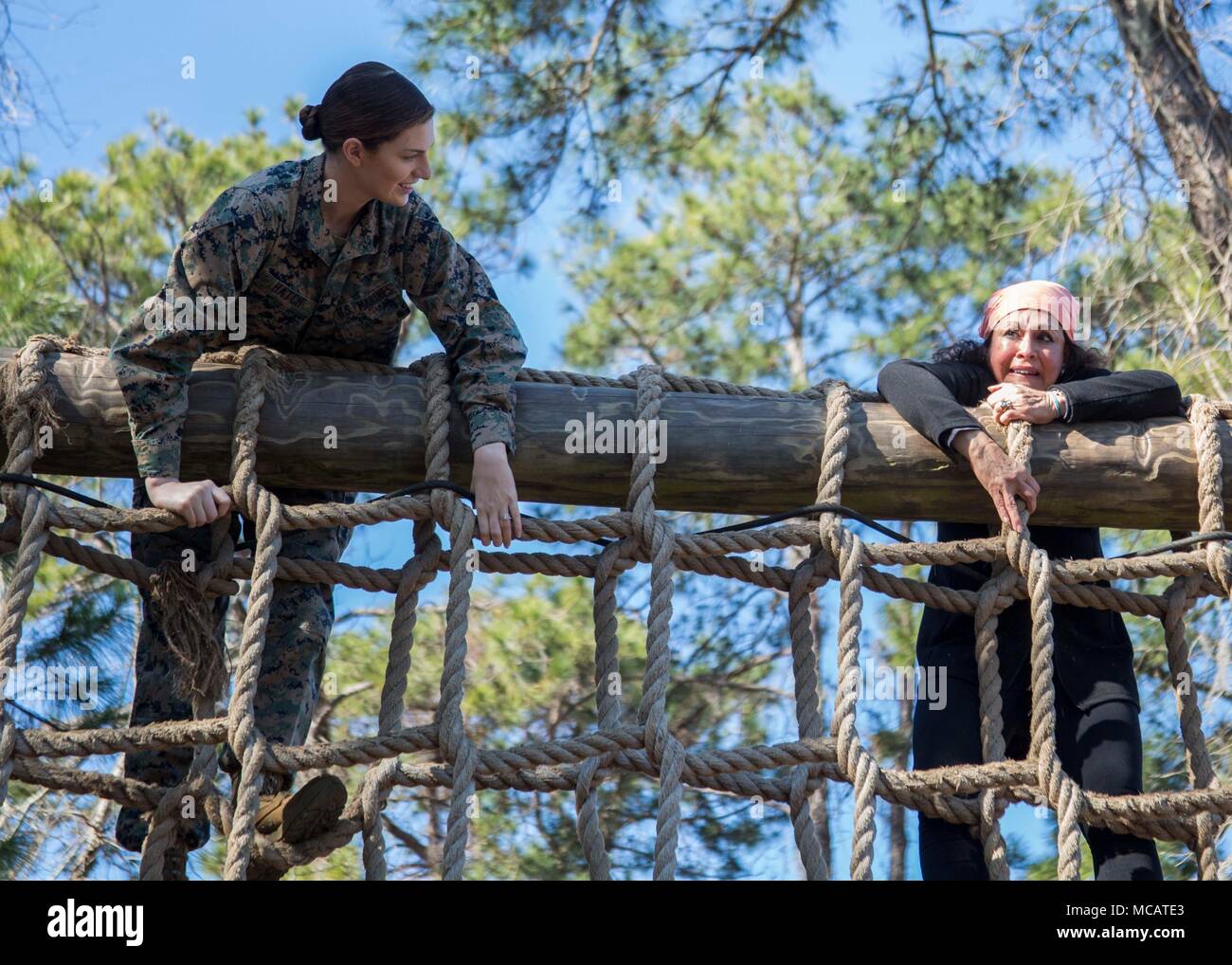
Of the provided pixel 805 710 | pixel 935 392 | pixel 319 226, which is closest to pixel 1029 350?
pixel 935 392

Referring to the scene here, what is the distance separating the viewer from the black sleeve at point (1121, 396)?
2.52 m

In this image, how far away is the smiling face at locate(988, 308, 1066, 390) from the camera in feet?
8.58

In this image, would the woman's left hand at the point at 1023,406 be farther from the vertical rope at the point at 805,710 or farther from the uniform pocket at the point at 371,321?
the uniform pocket at the point at 371,321

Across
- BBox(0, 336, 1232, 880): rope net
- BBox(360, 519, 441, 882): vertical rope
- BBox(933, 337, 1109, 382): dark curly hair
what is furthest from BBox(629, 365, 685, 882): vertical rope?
BBox(933, 337, 1109, 382): dark curly hair

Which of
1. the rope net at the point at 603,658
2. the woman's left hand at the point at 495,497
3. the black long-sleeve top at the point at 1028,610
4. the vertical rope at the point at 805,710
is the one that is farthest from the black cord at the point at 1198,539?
the woman's left hand at the point at 495,497

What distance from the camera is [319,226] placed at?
2410 millimetres

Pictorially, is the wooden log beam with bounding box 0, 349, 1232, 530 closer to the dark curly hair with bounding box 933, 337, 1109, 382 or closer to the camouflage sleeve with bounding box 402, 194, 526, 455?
the camouflage sleeve with bounding box 402, 194, 526, 455

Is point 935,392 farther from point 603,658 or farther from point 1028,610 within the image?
point 603,658

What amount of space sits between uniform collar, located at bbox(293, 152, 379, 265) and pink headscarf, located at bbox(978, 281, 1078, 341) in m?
1.07

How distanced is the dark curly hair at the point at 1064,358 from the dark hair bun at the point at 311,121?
3.62ft

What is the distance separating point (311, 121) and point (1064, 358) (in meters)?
1.33
